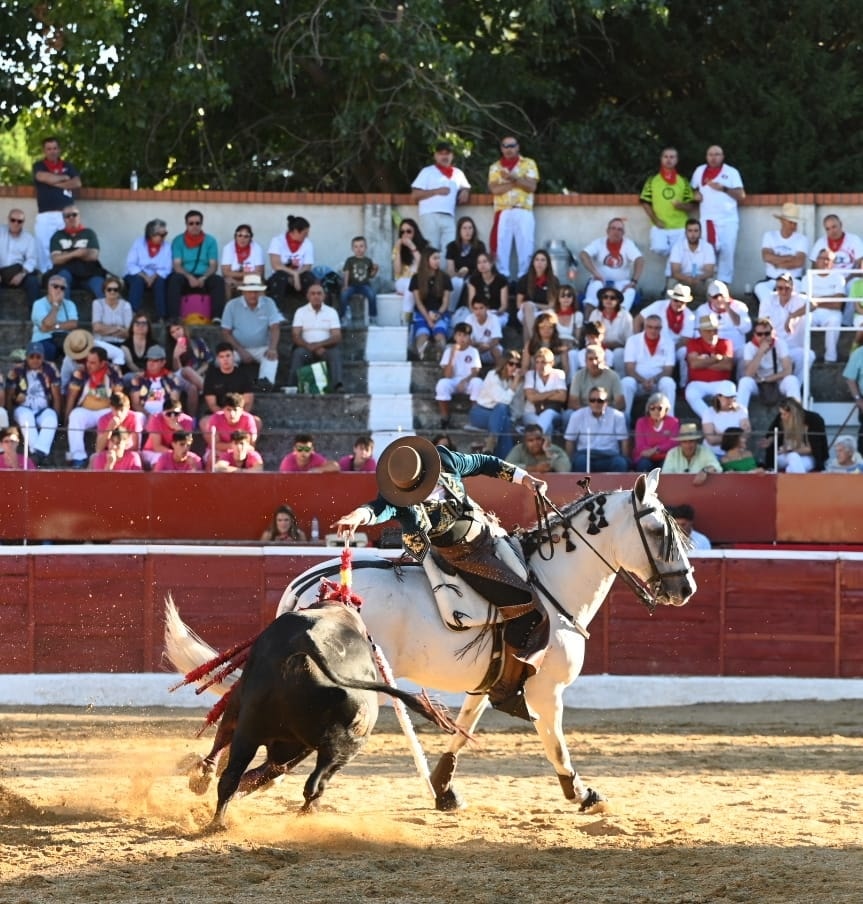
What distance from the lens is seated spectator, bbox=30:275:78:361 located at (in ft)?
45.0

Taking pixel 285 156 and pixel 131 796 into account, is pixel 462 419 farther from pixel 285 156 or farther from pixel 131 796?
pixel 131 796

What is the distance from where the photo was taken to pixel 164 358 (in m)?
13.2

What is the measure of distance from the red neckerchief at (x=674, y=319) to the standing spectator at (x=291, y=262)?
320 cm

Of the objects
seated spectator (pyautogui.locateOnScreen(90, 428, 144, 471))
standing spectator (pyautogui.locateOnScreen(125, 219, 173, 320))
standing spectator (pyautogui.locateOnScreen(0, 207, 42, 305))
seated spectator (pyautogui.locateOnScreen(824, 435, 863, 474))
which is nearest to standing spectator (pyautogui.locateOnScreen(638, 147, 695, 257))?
seated spectator (pyautogui.locateOnScreen(824, 435, 863, 474))

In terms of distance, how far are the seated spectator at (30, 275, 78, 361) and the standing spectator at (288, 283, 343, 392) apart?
6.08ft

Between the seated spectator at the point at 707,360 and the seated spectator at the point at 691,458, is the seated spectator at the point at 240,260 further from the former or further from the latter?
the seated spectator at the point at 691,458

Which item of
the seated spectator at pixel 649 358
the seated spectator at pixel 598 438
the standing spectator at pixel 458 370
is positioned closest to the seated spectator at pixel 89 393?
the standing spectator at pixel 458 370

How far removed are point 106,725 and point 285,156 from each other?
879 centimetres

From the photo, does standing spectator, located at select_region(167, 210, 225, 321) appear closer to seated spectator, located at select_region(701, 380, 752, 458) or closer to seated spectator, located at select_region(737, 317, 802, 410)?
seated spectator, located at select_region(701, 380, 752, 458)

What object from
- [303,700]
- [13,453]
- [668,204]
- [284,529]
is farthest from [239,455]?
[303,700]

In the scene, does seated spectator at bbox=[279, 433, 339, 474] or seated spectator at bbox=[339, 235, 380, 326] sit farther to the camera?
seated spectator at bbox=[339, 235, 380, 326]

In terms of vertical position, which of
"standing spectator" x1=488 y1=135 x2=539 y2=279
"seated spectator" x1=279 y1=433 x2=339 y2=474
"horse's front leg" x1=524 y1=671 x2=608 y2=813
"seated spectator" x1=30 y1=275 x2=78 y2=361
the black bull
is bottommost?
"horse's front leg" x1=524 y1=671 x2=608 y2=813

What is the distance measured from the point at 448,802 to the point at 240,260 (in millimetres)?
A: 7958

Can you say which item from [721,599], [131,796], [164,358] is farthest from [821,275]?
[131,796]
